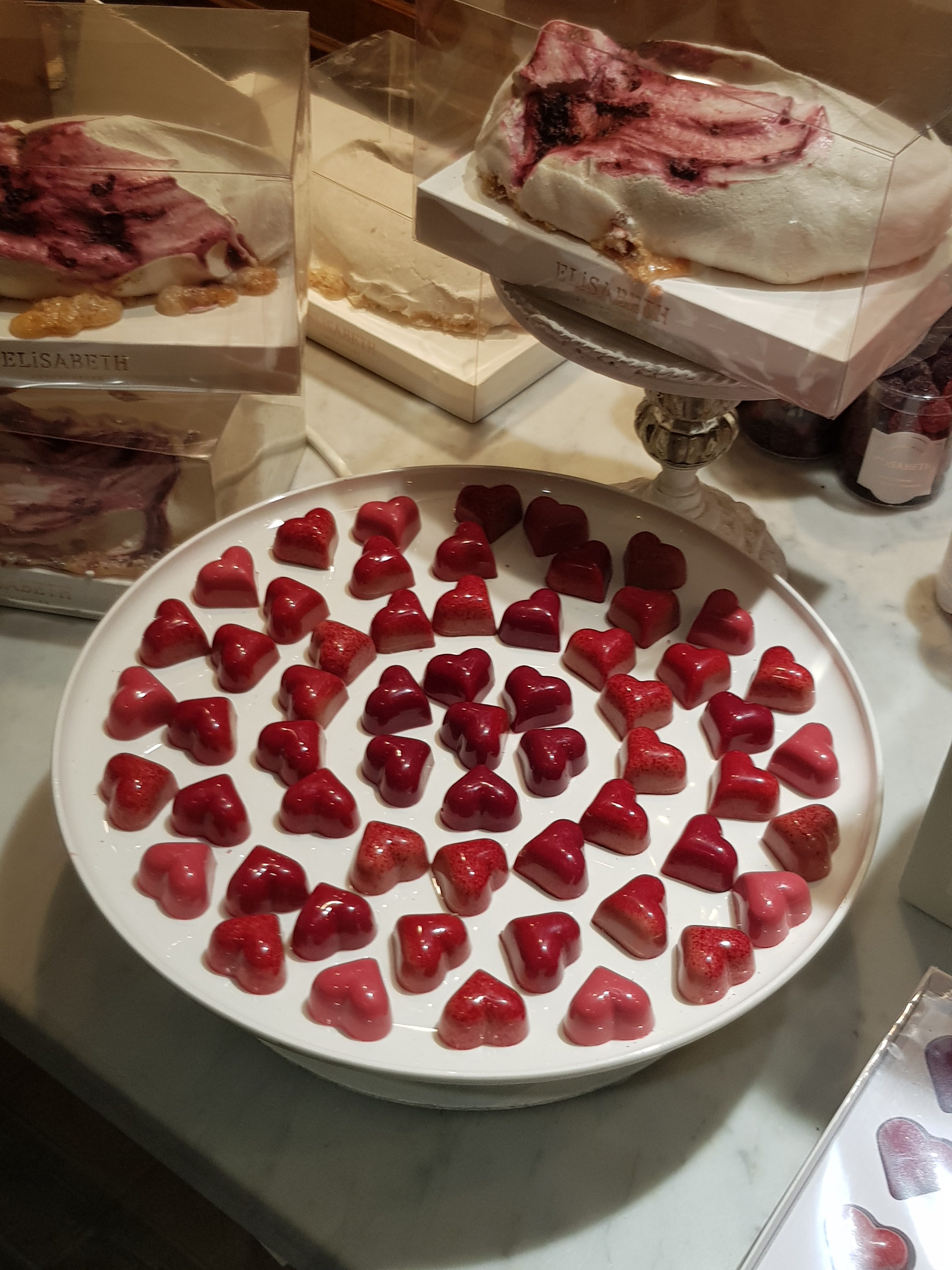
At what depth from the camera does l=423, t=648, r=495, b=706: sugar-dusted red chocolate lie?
2.59 ft

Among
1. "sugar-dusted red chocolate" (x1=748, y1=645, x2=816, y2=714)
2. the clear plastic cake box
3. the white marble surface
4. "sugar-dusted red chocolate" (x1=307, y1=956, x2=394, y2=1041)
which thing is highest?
the clear plastic cake box

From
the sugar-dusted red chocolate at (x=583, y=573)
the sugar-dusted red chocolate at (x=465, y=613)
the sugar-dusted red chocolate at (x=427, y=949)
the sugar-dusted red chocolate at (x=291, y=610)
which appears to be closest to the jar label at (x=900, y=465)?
the sugar-dusted red chocolate at (x=583, y=573)

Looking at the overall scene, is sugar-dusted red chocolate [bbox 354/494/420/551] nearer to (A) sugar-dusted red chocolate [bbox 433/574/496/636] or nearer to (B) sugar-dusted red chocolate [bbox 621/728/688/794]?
(A) sugar-dusted red chocolate [bbox 433/574/496/636]

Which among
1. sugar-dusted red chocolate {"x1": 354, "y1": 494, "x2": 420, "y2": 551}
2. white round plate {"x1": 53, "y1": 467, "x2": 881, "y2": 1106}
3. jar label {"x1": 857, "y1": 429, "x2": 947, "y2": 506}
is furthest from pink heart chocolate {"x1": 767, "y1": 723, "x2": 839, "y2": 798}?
jar label {"x1": 857, "y1": 429, "x2": 947, "y2": 506}

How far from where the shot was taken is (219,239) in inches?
34.7

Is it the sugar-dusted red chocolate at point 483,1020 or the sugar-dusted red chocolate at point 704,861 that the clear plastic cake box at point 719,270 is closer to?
the sugar-dusted red chocolate at point 704,861

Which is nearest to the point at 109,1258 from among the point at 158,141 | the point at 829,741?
the point at 829,741

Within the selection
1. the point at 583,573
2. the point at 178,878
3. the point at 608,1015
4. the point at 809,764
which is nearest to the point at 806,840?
the point at 809,764

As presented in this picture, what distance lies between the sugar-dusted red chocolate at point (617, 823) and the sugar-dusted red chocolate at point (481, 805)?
48 millimetres

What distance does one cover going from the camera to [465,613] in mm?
843

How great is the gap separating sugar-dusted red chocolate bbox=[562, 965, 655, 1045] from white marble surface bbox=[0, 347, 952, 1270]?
0.46 ft

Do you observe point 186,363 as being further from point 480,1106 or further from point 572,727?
point 480,1106

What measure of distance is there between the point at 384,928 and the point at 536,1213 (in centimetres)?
20

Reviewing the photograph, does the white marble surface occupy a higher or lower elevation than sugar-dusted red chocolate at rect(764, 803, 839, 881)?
lower
